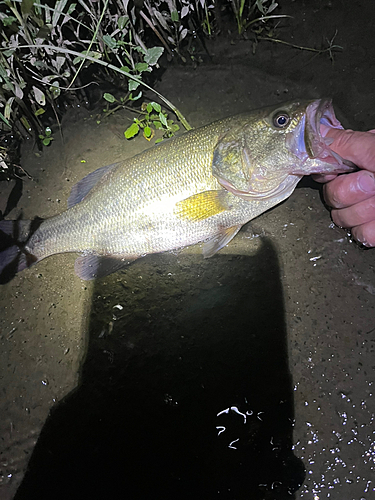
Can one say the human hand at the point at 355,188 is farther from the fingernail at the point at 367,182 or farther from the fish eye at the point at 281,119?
the fish eye at the point at 281,119

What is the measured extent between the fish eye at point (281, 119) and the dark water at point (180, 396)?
3.15 ft

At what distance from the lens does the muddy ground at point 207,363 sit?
1988mm

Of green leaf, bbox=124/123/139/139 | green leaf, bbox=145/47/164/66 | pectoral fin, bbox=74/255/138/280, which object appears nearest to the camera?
pectoral fin, bbox=74/255/138/280

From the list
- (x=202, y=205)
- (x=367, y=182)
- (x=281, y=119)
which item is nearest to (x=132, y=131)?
(x=202, y=205)

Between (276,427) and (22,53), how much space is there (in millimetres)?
3882

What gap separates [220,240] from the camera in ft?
7.70

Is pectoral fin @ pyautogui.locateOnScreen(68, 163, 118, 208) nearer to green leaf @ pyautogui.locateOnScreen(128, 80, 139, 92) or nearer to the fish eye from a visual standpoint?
green leaf @ pyautogui.locateOnScreen(128, 80, 139, 92)

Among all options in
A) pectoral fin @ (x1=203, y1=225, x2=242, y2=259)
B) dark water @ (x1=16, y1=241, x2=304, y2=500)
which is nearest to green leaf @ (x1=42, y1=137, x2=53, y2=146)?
dark water @ (x1=16, y1=241, x2=304, y2=500)

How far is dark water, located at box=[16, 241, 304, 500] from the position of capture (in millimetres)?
1989

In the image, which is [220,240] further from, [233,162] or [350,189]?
[350,189]

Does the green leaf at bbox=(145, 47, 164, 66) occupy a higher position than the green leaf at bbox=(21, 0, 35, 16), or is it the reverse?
the green leaf at bbox=(21, 0, 35, 16)

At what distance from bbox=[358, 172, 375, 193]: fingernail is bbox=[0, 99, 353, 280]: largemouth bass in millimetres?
146

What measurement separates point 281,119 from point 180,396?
83.5 inches

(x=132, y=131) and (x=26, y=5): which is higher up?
(x=26, y=5)
